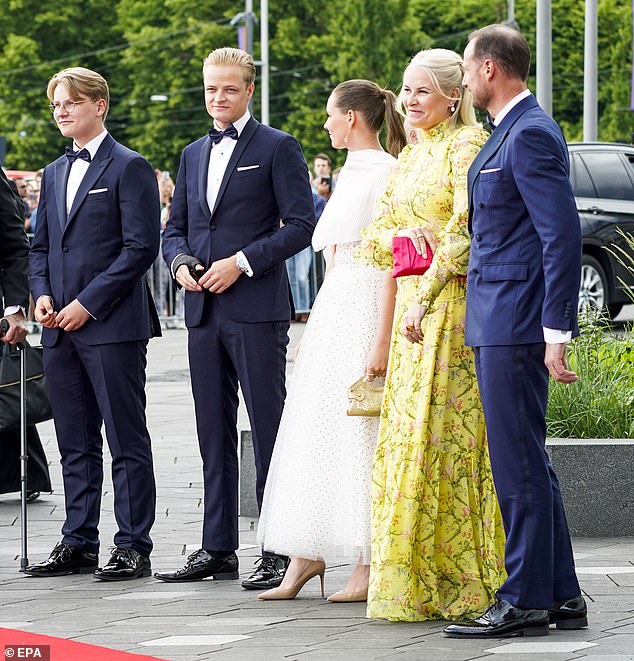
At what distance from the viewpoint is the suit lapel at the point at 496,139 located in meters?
5.58

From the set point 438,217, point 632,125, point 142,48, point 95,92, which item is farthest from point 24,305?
point 142,48

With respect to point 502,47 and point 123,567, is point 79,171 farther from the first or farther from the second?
point 502,47

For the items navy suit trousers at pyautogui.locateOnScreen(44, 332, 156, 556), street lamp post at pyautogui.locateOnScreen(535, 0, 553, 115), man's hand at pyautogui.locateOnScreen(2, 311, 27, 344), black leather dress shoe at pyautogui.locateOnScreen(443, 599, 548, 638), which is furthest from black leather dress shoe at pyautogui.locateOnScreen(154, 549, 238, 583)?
street lamp post at pyautogui.locateOnScreen(535, 0, 553, 115)

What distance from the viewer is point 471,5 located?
58.1m

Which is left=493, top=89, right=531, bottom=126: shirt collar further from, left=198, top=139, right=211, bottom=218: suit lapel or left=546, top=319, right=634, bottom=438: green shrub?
left=546, top=319, right=634, bottom=438: green shrub

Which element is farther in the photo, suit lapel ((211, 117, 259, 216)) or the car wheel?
the car wheel

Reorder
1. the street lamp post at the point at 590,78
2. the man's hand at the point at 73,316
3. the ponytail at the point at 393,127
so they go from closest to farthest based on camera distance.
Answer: the ponytail at the point at 393,127, the man's hand at the point at 73,316, the street lamp post at the point at 590,78

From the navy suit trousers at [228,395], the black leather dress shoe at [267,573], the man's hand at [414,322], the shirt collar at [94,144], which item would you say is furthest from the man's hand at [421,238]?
the shirt collar at [94,144]

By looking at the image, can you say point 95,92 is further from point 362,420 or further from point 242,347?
point 362,420

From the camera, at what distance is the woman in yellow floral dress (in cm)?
584

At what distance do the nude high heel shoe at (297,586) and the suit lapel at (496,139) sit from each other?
1.66m

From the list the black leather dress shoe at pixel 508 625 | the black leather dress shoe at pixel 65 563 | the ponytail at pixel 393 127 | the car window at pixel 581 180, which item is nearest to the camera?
the black leather dress shoe at pixel 508 625

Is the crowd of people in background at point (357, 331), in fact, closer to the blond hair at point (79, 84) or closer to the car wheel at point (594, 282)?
the blond hair at point (79, 84)

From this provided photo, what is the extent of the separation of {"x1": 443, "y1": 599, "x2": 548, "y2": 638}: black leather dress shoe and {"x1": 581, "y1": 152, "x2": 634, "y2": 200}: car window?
42.4 feet
